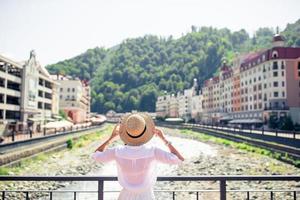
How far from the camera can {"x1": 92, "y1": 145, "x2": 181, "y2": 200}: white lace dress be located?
11.2ft

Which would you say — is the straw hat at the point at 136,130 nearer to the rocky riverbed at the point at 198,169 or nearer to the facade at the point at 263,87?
the rocky riverbed at the point at 198,169

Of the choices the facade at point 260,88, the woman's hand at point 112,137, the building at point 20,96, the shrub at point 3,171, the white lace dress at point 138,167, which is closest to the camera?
the white lace dress at point 138,167

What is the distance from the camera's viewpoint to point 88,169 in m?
32.5

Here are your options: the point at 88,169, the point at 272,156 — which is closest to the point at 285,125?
the point at 272,156

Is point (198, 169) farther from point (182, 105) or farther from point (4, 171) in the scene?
point (182, 105)

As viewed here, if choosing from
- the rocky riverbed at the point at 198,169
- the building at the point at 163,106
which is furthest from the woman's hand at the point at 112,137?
the building at the point at 163,106

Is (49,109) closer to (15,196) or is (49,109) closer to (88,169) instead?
(88,169)

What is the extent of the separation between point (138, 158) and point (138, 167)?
0.10 meters

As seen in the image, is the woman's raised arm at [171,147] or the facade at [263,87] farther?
the facade at [263,87]

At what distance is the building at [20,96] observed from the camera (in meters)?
41.2

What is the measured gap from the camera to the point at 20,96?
47.1m

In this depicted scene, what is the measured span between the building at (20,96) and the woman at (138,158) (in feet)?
129

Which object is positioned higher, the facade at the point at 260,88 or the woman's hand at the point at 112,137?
the facade at the point at 260,88

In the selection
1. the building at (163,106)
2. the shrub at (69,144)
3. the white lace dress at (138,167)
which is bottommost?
the shrub at (69,144)
